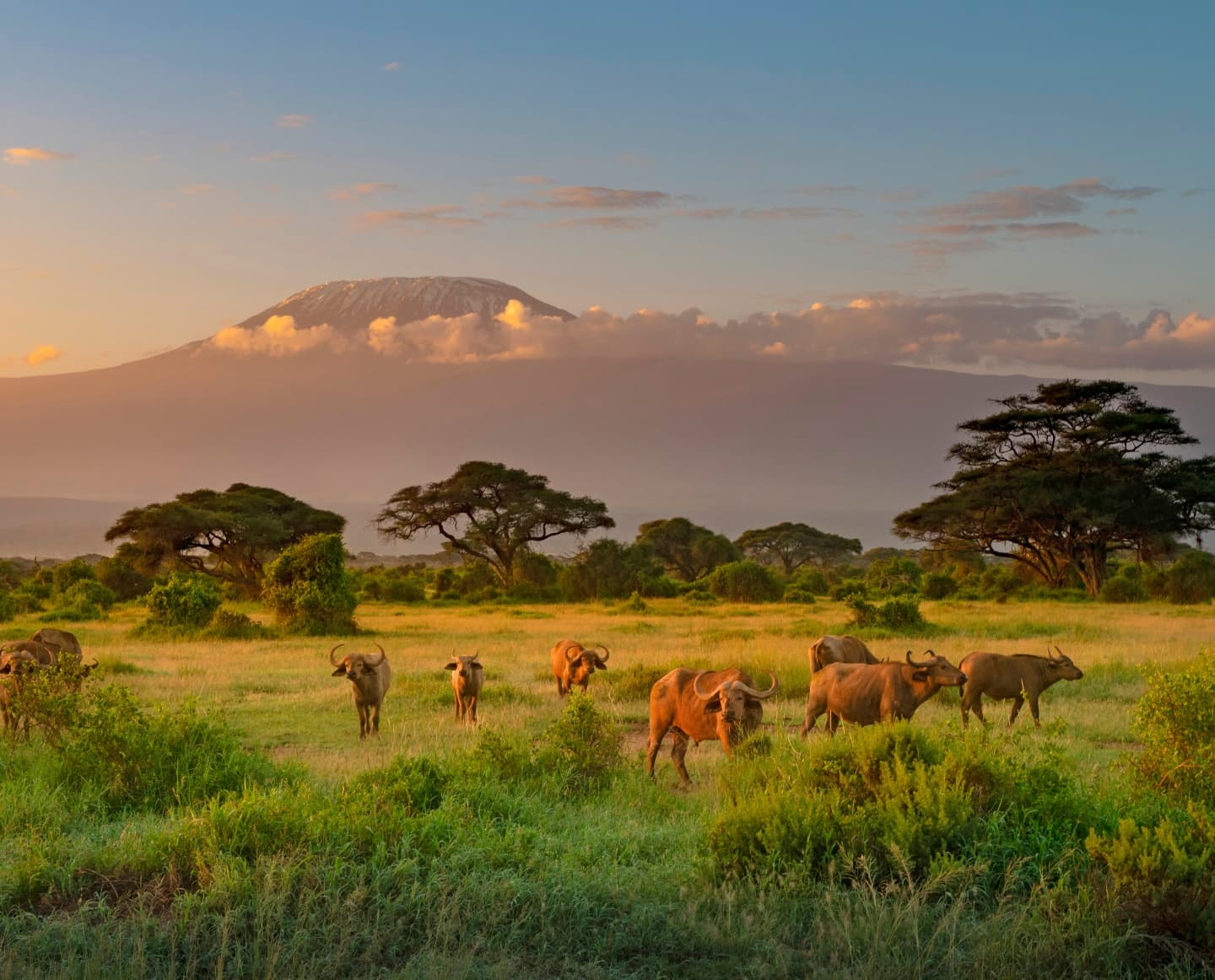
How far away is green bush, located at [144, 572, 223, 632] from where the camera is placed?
2816 centimetres

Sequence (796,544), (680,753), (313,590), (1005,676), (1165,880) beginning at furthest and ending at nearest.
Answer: (796,544)
(313,590)
(1005,676)
(680,753)
(1165,880)

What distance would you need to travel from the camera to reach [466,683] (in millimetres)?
13305

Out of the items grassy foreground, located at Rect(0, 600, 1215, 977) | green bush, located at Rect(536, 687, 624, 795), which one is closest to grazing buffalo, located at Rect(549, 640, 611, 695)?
green bush, located at Rect(536, 687, 624, 795)

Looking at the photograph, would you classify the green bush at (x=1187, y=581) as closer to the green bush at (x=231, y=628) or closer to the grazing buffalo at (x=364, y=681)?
the green bush at (x=231, y=628)

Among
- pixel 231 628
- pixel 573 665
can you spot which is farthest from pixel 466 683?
pixel 231 628

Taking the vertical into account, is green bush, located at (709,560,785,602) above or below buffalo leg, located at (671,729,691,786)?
below

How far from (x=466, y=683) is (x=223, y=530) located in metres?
38.1

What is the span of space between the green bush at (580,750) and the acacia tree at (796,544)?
67.6 metres

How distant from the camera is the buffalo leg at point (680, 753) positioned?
32.8ft

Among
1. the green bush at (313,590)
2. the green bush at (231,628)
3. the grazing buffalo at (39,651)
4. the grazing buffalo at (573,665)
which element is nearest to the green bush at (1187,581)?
the green bush at (313,590)

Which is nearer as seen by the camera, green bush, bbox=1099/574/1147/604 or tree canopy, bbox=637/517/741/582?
green bush, bbox=1099/574/1147/604

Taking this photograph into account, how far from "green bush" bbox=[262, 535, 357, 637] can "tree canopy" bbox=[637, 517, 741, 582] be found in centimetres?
3504

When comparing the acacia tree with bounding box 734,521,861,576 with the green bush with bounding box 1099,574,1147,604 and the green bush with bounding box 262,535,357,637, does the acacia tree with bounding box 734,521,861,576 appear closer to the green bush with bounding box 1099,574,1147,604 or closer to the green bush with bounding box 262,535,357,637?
the green bush with bounding box 1099,574,1147,604

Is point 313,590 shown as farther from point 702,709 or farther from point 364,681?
point 702,709
